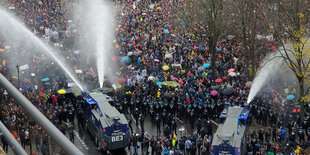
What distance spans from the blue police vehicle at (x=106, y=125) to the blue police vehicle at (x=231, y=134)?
18.1 feet

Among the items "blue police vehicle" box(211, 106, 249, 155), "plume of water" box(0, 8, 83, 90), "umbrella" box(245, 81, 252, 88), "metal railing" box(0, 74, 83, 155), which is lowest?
"blue police vehicle" box(211, 106, 249, 155)

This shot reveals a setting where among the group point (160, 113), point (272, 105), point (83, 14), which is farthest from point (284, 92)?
point (83, 14)

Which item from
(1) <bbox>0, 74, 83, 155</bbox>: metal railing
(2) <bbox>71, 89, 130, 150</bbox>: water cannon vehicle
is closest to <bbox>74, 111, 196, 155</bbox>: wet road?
(2) <bbox>71, 89, 130, 150</bbox>: water cannon vehicle

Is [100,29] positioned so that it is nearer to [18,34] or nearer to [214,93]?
[18,34]

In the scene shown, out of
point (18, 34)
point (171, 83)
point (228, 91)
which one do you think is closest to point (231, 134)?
point (228, 91)

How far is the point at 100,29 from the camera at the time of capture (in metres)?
49.7

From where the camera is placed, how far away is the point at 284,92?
107 feet

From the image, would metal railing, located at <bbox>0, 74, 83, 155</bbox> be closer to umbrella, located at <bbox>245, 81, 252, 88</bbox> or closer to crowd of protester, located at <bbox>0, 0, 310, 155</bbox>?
crowd of protester, located at <bbox>0, 0, 310, 155</bbox>

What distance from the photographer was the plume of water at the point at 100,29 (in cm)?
4131

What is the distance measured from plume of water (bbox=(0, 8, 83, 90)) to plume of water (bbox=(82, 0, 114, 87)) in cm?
388

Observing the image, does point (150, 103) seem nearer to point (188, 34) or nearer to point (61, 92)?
point (61, 92)

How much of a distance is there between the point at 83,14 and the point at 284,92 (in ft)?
97.7

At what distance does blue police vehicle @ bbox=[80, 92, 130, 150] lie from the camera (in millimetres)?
24109

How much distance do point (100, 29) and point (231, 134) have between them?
31461 mm
